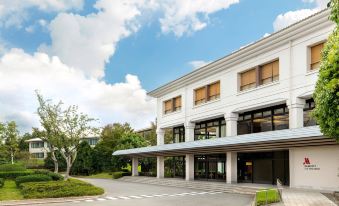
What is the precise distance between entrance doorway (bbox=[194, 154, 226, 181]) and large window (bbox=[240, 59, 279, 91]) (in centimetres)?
743

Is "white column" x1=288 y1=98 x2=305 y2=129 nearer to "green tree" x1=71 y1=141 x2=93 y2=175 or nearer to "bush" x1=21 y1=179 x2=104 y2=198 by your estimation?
"bush" x1=21 y1=179 x2=104 y2=198

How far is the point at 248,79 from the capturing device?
106ft

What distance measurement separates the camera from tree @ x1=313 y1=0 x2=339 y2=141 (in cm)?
1305

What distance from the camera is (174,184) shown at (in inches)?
1512

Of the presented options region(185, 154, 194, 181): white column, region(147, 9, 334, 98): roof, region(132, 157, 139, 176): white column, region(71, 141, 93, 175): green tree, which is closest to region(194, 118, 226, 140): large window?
region(185, 154, 194, 181): white column

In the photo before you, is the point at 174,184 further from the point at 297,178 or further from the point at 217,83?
the point at 297,178

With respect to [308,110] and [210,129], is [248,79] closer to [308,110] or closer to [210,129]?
[308,110]

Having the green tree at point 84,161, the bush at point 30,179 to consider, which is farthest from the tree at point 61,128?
the green tree at point 84,161

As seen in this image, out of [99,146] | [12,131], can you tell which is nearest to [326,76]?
[99,146]

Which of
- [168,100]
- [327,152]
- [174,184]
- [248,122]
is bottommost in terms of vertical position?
[174,184]

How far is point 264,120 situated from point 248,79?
11.2ft

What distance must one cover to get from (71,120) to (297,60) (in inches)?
799

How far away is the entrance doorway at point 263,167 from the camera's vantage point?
1169 inches

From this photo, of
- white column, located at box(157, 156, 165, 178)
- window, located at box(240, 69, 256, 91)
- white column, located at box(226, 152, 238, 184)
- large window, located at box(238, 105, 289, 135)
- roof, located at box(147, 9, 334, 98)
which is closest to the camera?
roof, located at box(147, 9, 334, 98)
